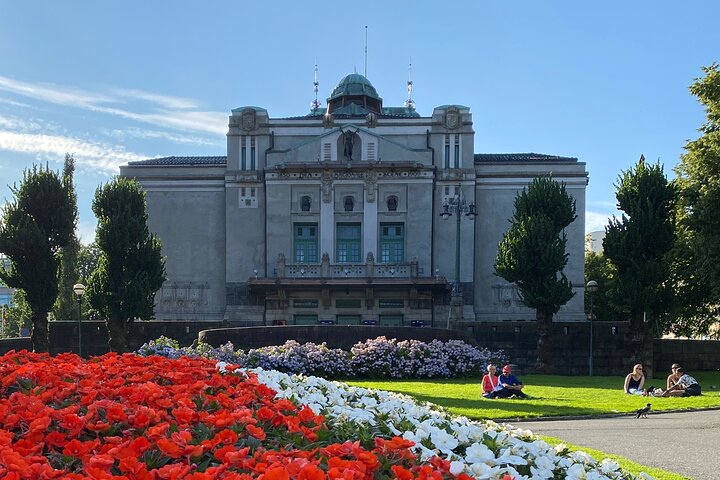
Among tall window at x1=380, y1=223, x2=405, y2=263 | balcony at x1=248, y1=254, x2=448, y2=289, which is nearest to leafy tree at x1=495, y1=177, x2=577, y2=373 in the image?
balcony at x1=248, y1=254, x2=448, y2=289

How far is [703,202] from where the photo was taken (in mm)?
35844

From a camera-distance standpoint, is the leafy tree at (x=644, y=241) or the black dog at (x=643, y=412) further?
the leafy tree at (x=644, y=241)

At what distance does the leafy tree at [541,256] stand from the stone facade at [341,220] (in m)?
13.8

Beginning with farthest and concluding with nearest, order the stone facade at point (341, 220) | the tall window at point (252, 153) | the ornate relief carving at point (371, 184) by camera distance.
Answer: the tall window at point (252, 153) < the ornate relief carving at point (371, 184) < the stone facade at point (341, 220)

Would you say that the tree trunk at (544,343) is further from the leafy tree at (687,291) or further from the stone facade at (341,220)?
the stone facade at (341,220)

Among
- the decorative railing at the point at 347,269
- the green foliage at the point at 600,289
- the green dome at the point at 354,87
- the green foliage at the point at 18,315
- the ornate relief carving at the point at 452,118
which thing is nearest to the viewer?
the green foliage at the point at 18,315

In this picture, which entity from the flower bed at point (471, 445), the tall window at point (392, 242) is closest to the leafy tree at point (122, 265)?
the tall window at point (392, 242)

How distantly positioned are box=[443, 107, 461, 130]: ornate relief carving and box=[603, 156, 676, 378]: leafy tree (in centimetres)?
1938

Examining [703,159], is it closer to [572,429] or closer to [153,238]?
[572,429]

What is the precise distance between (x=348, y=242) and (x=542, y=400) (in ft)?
113

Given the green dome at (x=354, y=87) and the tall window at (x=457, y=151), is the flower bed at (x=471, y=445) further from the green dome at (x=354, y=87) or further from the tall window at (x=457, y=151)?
the green dome at (x=354, y=87)

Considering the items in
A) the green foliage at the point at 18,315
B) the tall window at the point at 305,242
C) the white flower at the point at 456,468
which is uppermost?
the tall window at the point at 305,242

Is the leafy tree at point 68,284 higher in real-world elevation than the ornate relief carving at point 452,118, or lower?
lower

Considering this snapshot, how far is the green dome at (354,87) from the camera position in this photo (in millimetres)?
66250
